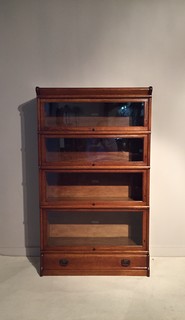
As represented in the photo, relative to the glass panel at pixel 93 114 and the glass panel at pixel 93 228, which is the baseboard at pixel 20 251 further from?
the glass panel at pixel 93 114

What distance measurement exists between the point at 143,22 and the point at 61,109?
42.3 inches

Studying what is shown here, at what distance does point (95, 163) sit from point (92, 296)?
0.97 metres

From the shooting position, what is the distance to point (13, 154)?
2.53 meters

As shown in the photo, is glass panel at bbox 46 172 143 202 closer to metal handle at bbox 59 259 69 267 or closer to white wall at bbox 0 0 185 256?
white wall at bbox 0 0 185 256

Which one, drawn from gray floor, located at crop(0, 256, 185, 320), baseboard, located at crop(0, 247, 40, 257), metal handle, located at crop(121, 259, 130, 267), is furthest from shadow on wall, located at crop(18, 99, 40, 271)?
metal handle, located at crop(121, 259, 130, 267)

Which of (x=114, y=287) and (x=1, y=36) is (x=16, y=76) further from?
(x=114, y=287)

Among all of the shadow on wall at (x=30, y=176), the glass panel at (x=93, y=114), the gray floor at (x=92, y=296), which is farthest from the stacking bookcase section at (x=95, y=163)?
the shadow on wall at (x=30, y=176)

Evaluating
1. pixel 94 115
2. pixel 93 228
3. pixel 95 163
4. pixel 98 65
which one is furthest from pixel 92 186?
pixel 98 65

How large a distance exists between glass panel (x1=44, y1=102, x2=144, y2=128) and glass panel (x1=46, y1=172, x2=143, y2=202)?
41 centimetres

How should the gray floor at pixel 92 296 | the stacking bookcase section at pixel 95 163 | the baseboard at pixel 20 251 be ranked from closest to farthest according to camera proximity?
1. the gray floor at pixel 92 296
2. the stacking bookcase section at pixel 95 163
3. the baseboard at pixel 20 251

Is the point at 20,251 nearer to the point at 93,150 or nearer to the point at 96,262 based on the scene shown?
the point at 96,262

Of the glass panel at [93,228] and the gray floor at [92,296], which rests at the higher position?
the glass panel at [93,228]

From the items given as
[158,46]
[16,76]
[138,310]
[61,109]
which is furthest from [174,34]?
[138,310]

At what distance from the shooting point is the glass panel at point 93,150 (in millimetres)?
2195
